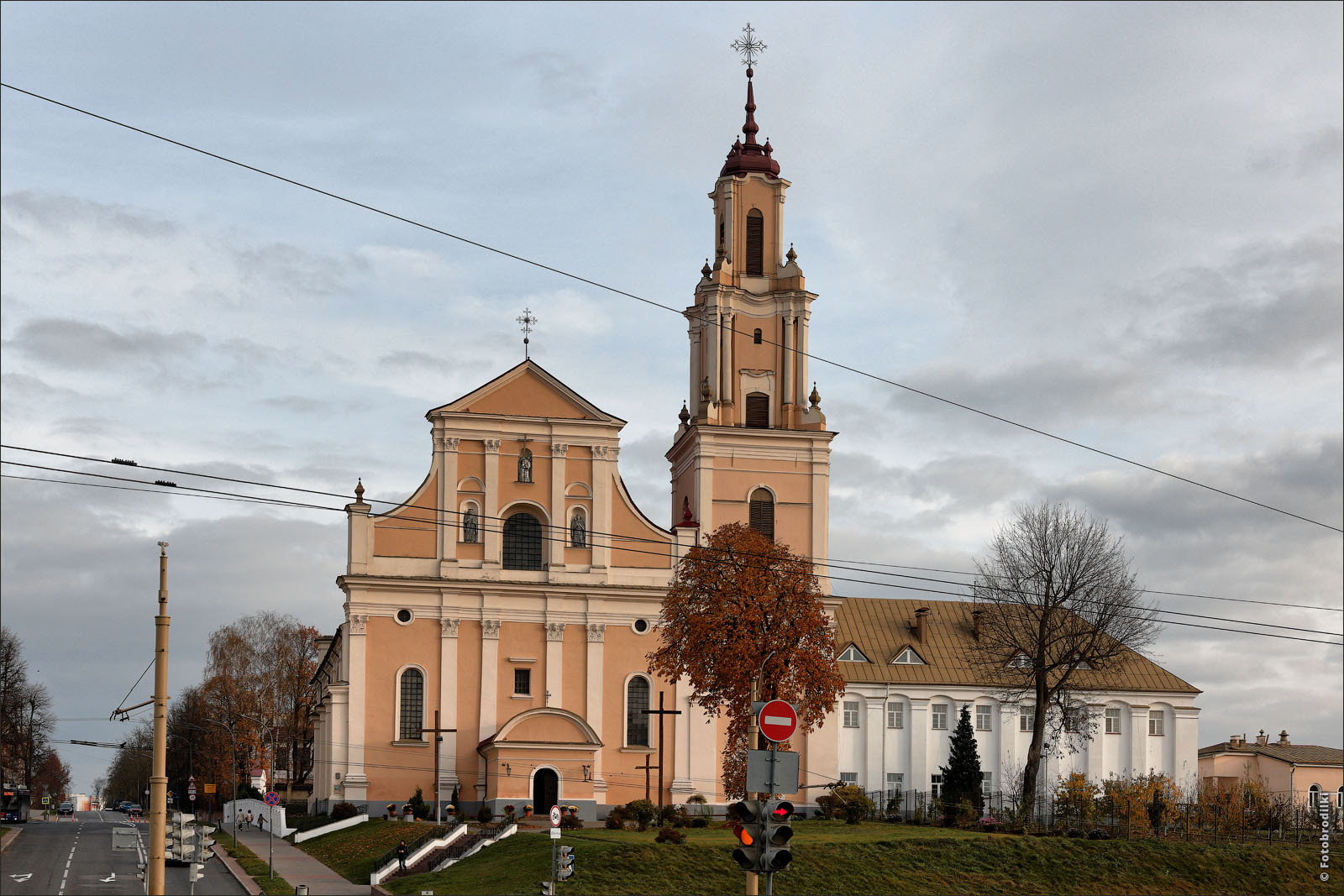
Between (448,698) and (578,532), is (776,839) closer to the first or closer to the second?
(448,698)

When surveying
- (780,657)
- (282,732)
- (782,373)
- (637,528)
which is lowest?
(282,732)

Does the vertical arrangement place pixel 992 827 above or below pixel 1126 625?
below

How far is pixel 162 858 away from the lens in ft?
80.0

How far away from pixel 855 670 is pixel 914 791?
6605mm

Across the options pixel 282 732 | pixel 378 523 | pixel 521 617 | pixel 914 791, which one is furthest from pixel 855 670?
pixel 282 732

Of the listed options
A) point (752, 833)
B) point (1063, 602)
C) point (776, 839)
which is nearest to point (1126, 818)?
point (1063, 602)

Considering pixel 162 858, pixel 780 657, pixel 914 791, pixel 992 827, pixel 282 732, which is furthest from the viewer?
pixel 282 732

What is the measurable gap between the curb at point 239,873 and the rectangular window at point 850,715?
3267 cm

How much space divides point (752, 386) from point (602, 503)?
9.29 metres

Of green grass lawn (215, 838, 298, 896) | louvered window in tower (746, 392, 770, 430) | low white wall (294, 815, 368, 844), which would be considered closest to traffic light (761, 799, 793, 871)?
green grass lawn (215, 838, 298, 896)

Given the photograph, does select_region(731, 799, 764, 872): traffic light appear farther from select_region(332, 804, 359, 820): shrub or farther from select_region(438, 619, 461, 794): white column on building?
select_region(438, 619, 461, 794): white column on building

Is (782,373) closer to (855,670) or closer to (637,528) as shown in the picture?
(637,528)

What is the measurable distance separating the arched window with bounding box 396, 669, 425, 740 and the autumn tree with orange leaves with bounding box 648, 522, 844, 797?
14.9 meters

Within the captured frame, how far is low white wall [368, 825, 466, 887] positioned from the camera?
45.1 metres
